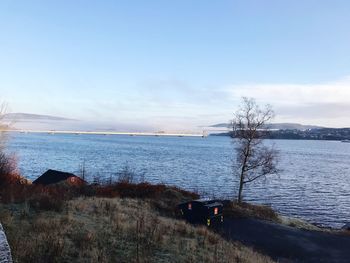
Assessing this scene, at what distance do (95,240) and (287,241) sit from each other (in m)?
Answer: 11.7

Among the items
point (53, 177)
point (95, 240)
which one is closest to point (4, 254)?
point (95, 240)

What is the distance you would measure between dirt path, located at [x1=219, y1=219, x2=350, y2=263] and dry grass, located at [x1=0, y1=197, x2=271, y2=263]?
13.5 feet

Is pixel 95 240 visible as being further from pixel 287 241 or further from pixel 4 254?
pixel 287 241

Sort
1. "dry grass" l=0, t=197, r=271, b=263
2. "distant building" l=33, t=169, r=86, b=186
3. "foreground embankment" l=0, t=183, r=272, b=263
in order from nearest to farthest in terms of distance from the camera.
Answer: "dry grass" l=0, t=197, r=271, b=263
"foreground embankment" l=0, t=183, r=272, b=263
"distant building" l=33, t=169, r=86, b=186

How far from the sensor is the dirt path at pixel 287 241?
1744 cm

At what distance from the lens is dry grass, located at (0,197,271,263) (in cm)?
932

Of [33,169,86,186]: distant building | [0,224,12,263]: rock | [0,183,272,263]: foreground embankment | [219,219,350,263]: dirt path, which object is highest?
[0,224,12,263]: rock

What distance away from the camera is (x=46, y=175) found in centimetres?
3494

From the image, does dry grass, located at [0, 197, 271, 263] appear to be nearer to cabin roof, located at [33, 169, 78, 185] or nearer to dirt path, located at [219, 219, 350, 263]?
dirt path, located at [219, 219, 350, 263]

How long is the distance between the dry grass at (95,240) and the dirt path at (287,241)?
410cm

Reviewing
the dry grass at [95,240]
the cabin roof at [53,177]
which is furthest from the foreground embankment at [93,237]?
the cabin roof at [53,177]

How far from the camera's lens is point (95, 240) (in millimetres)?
11156

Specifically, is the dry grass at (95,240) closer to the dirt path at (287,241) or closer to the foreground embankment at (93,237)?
the foreground embankment at (93,237)

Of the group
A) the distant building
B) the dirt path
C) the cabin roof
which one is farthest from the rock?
the cabin roof
